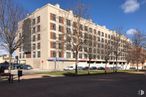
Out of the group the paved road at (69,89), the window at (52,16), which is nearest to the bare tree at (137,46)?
the window at (52,16)

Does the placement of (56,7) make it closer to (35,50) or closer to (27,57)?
(35,50)

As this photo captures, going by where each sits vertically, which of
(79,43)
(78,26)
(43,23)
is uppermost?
(43,23)

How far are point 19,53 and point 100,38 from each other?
35.9 metres

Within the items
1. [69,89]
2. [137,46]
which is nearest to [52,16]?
[137,46]

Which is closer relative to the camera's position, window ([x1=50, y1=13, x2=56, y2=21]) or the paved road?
the paved road

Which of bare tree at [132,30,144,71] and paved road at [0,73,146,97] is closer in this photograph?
paved road at [0,73,146,97]

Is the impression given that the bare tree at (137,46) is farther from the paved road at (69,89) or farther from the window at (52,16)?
the paved road at (69,89)

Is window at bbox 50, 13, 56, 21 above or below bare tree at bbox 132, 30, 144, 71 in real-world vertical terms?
above

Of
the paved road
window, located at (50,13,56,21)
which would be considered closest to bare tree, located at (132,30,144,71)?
window, located at (50,13,56,21)

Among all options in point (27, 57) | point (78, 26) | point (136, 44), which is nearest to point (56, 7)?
point (27, 57)

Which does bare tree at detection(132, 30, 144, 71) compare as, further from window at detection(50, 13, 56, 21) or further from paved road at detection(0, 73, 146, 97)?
paved road at detection(0, 73, 146, 97)

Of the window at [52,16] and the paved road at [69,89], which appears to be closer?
the paved road at [69,89]

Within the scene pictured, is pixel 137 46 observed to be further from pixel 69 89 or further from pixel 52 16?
pixel 69 89

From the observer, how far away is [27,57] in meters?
78.9
